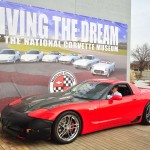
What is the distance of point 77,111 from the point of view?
520 centimetres

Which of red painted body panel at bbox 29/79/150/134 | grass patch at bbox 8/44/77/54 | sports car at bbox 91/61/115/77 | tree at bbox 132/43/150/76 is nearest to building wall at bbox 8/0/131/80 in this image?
grass patch at bbox 8/44/77/54

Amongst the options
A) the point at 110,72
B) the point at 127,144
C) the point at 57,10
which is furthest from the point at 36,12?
the point at 127,144

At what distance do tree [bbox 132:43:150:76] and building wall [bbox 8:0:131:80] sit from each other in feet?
167

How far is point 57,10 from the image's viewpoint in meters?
8.76

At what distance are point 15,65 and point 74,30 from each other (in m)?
2.53

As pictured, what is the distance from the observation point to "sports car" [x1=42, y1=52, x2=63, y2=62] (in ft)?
27.8

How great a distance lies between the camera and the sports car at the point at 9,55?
7.52m

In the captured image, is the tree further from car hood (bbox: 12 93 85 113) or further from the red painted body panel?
car hood (bbox: 12 93 85 113)

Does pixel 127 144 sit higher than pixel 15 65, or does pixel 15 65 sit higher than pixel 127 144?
pixel 15 65

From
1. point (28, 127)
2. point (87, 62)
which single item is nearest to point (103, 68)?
point (87, 62)

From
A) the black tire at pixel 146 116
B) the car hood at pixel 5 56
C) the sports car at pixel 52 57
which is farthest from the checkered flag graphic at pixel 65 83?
the black tire at pixel 146 116

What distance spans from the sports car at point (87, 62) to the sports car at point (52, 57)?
720 mm

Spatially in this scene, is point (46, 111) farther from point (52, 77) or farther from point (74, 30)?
point (74, 30)

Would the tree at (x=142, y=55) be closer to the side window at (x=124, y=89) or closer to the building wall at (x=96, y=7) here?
the building wall at (x=96, y=7)
